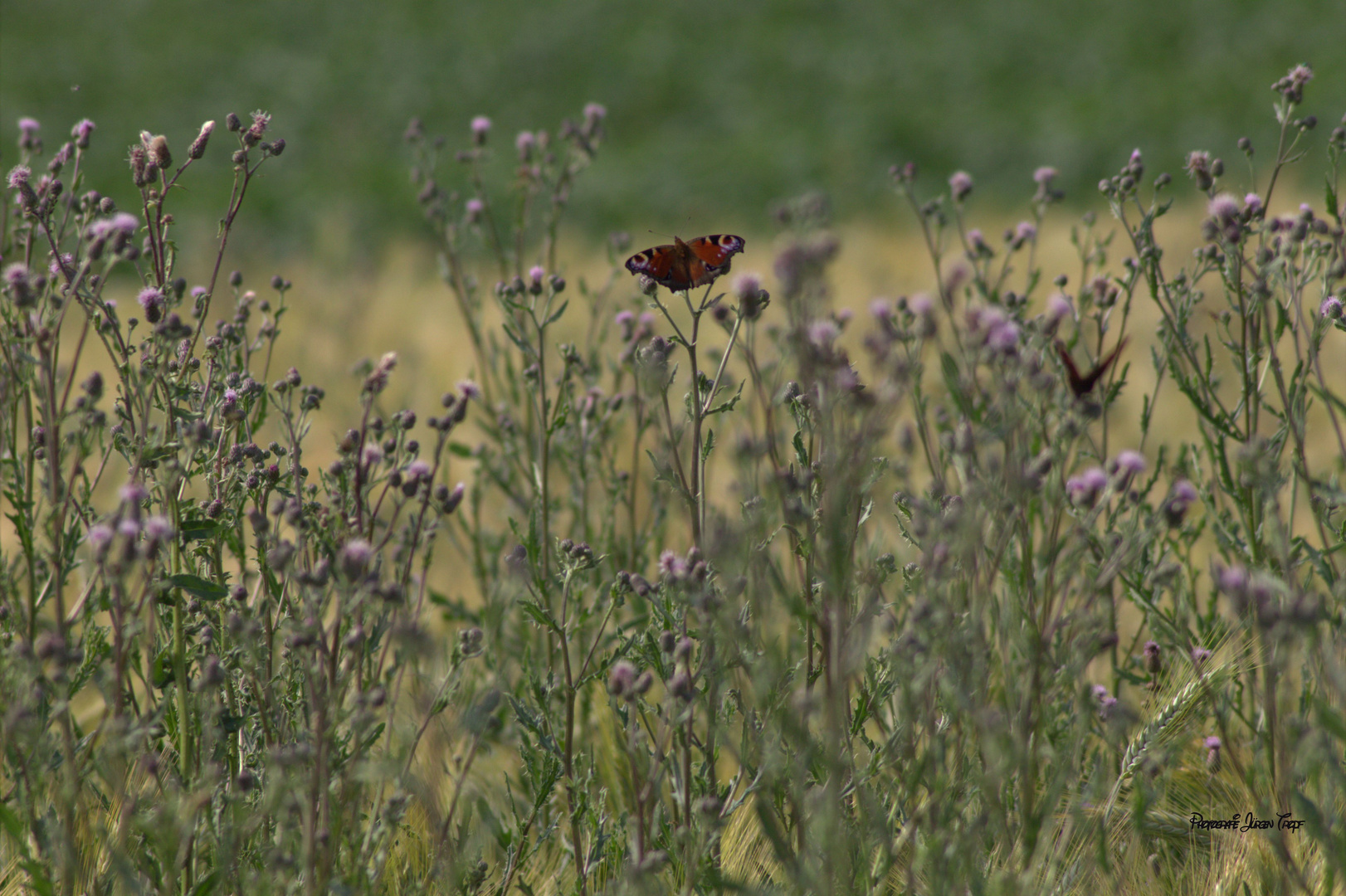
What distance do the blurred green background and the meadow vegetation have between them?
965 centimetres

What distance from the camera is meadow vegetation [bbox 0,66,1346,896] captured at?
189 centimetres

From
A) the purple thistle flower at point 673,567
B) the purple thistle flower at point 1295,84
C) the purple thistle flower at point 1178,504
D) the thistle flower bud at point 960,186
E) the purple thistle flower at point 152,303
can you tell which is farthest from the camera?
the thistle flower bud at point 960,186

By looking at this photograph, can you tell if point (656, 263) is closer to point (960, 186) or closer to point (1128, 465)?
point (1128, 465)

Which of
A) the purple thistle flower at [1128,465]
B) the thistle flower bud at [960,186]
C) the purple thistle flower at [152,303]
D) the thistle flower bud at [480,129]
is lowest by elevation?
the purple thistle flower at [1128,465]

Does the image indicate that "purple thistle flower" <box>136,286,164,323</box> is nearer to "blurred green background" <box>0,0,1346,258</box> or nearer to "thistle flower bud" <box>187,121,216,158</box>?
"thistle flower bud" <box>187,121,216,158</box>

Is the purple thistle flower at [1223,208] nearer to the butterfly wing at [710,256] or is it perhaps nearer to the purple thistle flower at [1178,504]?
the purple thistle flower at [1178,504]

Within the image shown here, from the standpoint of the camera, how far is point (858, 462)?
1.90 metres

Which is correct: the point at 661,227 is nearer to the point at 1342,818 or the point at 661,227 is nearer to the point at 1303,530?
the point at 1303,530

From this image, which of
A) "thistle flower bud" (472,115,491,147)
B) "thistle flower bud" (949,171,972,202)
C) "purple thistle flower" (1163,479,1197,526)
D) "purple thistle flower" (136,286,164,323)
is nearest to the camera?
"purple thistle flower" (1163,479,1197,526)

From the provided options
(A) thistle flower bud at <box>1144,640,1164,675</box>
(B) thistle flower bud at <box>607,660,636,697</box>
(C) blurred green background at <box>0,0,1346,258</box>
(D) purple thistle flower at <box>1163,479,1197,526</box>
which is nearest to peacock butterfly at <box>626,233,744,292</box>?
(B) thistle flower bud at <box>607,660,636,697</box>

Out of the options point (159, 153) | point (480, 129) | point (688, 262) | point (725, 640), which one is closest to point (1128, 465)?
point (725, 640)

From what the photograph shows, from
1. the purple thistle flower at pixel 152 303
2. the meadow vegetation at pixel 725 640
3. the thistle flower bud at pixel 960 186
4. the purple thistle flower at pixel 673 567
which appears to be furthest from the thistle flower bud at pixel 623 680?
A: the thistle flower bud at pixel 960 186

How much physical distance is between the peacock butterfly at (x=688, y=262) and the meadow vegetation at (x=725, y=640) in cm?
20

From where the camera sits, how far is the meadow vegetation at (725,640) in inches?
74.2
